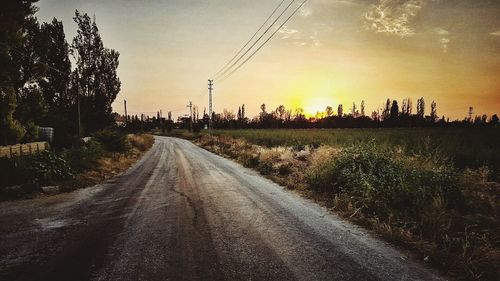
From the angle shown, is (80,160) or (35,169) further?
(80,160)

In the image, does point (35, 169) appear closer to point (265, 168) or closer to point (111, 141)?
point (265, 168)

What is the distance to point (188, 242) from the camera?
548cm

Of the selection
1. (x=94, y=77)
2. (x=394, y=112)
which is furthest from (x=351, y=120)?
(x=94, y=77)

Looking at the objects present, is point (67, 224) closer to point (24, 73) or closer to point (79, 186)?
point (79, 186)

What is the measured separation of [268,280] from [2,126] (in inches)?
660

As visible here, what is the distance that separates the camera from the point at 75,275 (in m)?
4.17

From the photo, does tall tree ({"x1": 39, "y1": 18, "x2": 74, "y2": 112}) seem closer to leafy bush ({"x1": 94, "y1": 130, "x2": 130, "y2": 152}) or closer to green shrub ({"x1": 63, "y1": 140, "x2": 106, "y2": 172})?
leafy bush ({"x1": 94, "y1": 130, "x2": 130, "y2": 152})

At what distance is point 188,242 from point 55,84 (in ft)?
90.4

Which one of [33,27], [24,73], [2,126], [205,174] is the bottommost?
[205,174]

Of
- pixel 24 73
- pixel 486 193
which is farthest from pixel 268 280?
pixel 24 73

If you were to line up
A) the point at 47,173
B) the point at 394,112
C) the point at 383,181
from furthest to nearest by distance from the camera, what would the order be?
the point at 394,112 < the point at 47,173 < the point at 383,181

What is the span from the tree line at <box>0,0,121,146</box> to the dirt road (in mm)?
8670

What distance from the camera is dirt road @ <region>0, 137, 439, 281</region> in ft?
14.1

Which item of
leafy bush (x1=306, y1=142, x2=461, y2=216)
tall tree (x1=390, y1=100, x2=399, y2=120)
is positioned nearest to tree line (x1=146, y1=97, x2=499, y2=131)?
tall tree (x1=390, y1=100, x2=399, y2=120)
